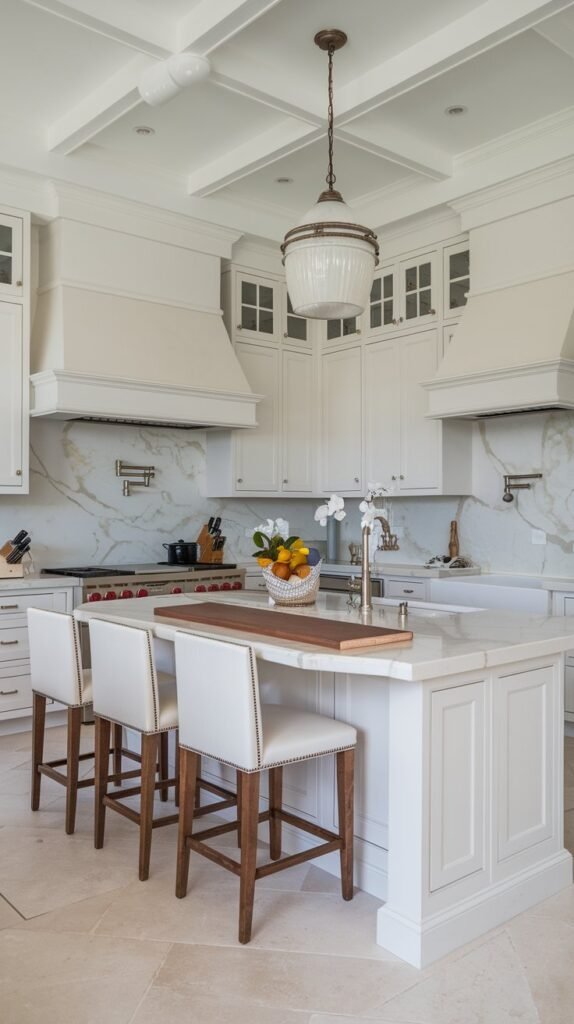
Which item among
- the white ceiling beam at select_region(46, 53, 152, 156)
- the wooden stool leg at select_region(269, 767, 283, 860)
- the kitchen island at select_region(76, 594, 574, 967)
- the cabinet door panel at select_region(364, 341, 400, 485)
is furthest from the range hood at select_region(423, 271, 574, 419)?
the wooden stool leg at select_region(269, 767, 283, 860)

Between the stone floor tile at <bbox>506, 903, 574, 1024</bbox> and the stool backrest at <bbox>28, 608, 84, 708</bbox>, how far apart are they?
1.69 metres

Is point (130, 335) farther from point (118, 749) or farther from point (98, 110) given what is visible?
point (118, 749)

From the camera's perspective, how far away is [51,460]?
4980 mm

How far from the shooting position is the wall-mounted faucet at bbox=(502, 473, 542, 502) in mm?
4977

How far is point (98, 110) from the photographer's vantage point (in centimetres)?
390

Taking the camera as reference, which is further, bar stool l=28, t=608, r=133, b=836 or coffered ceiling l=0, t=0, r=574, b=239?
coffered ceiling l=0, t=0, r=574, b=239

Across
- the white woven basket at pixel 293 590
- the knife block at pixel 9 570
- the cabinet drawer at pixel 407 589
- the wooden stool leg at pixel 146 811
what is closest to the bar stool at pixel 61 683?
the wooden stool leg at pixel 146 811

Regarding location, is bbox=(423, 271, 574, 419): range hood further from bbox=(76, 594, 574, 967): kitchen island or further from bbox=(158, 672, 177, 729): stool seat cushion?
bbox=(158, 672, 177, 729): stool seat cushion

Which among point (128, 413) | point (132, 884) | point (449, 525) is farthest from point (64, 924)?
point (449, 525)

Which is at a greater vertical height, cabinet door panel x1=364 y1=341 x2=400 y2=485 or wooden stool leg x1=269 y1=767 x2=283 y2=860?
cabinet door panel x1=364 y1=341 x2=400 y2=485

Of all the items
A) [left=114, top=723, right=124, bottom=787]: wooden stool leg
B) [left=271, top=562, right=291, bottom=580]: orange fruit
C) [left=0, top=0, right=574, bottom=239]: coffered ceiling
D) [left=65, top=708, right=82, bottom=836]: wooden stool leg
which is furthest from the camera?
[left=114, top=723, right=124, bottom=787]: wooden stool leg

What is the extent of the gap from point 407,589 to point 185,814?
9.21ft

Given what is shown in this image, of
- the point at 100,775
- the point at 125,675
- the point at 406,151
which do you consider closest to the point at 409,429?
the point at 406,151

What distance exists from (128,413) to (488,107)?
248 centimetres
